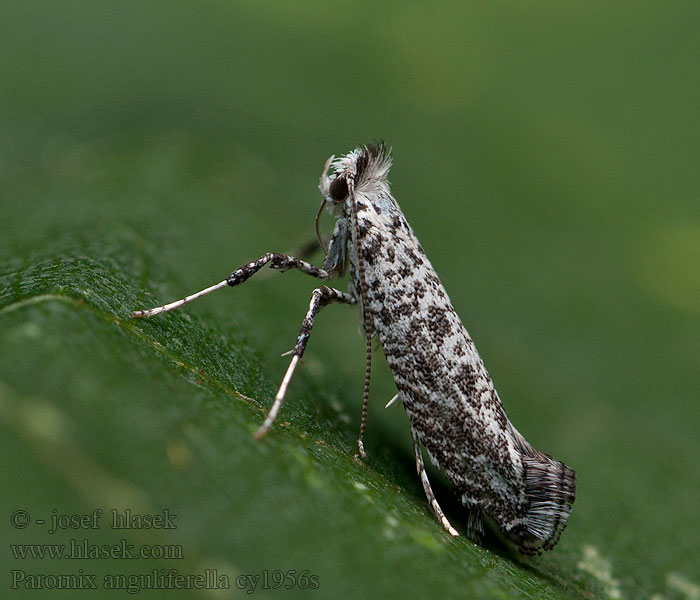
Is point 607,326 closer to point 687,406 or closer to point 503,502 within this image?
point 687,406

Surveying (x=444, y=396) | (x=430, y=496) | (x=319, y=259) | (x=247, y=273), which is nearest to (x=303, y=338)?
(x=247, y=273)

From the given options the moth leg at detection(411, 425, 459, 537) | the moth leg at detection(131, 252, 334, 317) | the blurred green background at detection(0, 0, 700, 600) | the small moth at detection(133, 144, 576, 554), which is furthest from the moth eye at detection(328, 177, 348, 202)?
the moth leg at detection(411, 425, 459, 537)

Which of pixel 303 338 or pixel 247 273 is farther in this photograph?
pixel 247 273

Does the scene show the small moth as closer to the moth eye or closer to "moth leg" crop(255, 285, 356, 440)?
"moth leg" crop(255, 285, 356, 440)

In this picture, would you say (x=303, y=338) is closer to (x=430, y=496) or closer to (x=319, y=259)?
(x=430, y=496)

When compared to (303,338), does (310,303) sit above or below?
above

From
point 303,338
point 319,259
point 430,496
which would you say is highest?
point 319,259
